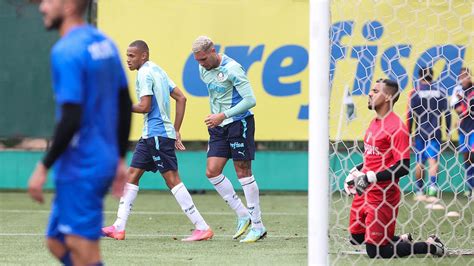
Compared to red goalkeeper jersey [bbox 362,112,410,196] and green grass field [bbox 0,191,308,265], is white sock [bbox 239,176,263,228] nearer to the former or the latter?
Result: green grass field [bbox 0,191,308,265]

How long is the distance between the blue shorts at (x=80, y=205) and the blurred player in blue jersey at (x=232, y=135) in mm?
4384

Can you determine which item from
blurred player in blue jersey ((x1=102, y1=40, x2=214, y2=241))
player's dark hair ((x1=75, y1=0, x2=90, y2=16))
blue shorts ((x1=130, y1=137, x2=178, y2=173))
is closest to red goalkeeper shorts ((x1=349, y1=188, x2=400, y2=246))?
blurred player in blue jersey ((x1=102, y1=40, x2=214, y2=241))

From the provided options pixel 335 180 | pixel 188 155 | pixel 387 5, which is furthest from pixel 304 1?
pixel 335 180

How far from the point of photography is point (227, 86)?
361 inches

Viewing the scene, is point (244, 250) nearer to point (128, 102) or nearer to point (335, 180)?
point (335, 180)

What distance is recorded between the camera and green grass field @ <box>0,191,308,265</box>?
7.83 meters

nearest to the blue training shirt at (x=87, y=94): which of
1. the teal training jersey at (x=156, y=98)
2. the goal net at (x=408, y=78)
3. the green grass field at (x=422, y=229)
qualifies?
the goal net at (x=408, y=78)

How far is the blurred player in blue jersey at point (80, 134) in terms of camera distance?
4.53 m

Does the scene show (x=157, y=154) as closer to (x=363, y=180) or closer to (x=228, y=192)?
(x=228, y=192)

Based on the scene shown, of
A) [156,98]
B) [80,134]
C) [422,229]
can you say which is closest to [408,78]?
[422,229]

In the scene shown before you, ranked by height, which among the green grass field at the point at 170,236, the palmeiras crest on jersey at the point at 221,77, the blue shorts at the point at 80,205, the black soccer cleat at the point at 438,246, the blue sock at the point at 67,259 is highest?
the palmeiras crest on jersey at the point at 221,77

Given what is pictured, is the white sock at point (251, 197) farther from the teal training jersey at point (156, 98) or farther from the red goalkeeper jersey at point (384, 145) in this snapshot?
the red goalkeeper jersey at point (384, 145)

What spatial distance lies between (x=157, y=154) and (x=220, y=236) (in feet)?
3.31

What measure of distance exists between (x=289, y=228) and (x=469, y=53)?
247cm
